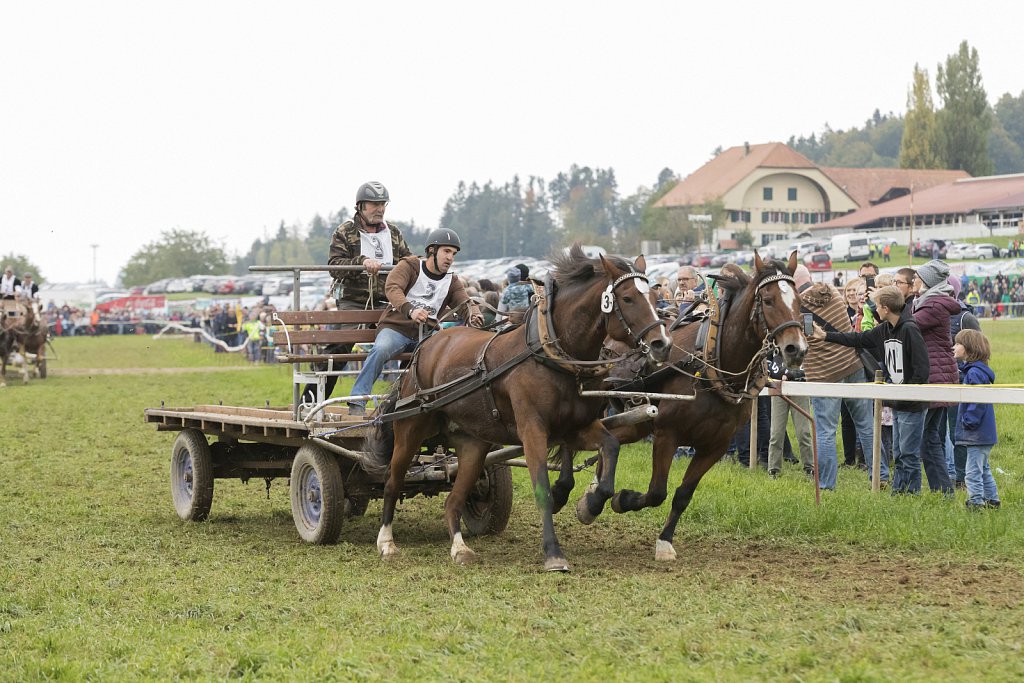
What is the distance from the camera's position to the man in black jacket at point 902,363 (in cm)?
981

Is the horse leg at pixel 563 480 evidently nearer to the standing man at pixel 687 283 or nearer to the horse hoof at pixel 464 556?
the horse hoof at pixel 464 556

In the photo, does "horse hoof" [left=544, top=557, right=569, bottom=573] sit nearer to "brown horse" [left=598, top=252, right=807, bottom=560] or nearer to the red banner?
"brown horse" [left=598, top=252, right=807, bottom=560]

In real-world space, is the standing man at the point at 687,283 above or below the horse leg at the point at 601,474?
above

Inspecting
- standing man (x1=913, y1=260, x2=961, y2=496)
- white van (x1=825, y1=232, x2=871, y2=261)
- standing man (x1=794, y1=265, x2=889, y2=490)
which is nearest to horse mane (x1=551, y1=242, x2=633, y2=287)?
standing man (x1=913, y1=260, x2=961, y2=496)

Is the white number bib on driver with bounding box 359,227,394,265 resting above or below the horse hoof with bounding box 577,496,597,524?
above

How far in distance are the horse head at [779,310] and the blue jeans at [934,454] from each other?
8.89 feet

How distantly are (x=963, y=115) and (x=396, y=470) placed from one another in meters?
72.3

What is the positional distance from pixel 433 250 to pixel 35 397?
51.7ft

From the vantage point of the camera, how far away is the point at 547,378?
7.91 m

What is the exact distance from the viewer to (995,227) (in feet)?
104

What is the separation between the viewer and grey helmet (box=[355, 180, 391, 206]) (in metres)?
10.1

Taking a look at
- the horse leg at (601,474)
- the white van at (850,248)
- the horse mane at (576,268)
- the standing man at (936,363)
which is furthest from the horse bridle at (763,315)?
the white van at (850,248)

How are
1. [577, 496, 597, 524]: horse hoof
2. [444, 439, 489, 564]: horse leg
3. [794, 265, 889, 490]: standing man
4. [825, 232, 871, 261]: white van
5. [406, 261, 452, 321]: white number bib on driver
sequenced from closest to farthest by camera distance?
[577, 496, 597, 524]: horse hoof < [444, 439, 489, 564]: horse leg < [406, 261, 452, 321]: white number bib on driver < [794, 265, 889, 490]: standing man < [825, 232, 871, 261]: white van

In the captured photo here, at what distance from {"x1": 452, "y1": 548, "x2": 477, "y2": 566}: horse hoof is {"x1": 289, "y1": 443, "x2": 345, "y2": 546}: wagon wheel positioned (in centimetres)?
118
